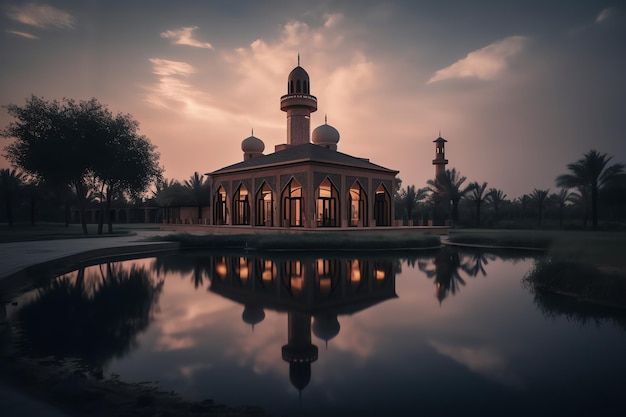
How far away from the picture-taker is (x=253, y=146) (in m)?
39.4

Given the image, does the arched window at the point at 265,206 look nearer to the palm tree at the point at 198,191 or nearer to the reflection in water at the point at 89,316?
the palm tree at the point at 198,191

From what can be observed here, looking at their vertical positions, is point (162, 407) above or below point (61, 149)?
below

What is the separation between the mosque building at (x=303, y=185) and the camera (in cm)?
2597

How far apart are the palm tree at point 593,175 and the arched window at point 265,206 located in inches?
955

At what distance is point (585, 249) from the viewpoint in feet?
39.7

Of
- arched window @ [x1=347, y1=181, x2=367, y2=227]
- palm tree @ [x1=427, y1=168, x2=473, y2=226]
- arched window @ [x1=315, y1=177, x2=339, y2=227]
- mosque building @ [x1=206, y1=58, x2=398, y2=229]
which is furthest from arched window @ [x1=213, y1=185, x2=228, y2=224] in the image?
palm tree @ [x1=427, y1=168, x2=473, y2=226]

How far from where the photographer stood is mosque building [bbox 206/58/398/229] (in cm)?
2597

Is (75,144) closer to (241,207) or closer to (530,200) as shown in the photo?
(241,207)

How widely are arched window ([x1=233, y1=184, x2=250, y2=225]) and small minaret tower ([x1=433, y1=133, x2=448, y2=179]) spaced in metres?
21.9

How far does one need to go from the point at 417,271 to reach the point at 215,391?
33.0 feet

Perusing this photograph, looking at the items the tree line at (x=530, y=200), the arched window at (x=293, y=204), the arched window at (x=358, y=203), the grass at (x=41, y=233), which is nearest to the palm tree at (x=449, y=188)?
the tree line at (x=530, y=200)

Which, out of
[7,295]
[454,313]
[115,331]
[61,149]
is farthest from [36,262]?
[61,149]

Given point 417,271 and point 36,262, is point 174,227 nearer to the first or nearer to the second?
point 36,262

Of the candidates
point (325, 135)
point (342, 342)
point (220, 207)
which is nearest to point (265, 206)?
point (220, 207)
